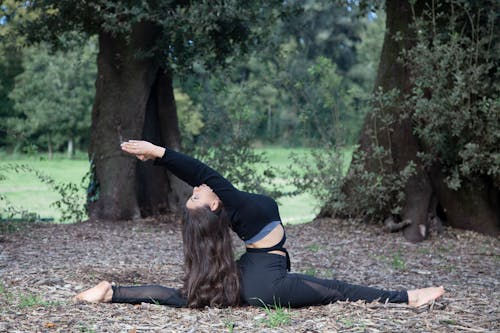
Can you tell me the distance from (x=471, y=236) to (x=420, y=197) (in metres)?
0.87

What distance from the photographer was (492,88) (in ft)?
30.9

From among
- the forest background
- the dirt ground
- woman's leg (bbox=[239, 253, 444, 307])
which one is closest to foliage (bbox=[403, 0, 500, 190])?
the forest background

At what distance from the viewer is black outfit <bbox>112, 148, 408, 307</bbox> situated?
5320mm

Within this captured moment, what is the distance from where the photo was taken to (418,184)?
1048 cm

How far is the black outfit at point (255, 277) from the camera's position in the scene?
17.5ft

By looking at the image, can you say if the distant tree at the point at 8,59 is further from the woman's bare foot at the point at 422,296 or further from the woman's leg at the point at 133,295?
the woman's bare foot at the point at 422,296

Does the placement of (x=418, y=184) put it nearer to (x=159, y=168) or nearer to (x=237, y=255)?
(x=237, y=255)

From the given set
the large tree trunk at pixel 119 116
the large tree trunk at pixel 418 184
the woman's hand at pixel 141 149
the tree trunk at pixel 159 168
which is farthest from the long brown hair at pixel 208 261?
the tree trunk at pixel 159 168

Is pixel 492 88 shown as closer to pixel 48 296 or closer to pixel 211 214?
pixel 211 214

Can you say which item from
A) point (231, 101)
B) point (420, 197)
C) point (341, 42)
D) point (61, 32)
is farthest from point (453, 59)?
point (341, 42)

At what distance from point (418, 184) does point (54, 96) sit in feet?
71.1

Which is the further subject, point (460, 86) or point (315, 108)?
point (315, 108)

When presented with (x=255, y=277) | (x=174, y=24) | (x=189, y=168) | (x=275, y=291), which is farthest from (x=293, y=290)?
(x=174, y=24)

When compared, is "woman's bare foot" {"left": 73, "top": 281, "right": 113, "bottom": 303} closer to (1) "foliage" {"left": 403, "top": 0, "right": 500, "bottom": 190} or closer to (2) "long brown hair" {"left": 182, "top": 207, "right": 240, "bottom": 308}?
(2) "long brown hair" {"left": 182, "top": 207, "right": 240, "bottom": 308}
